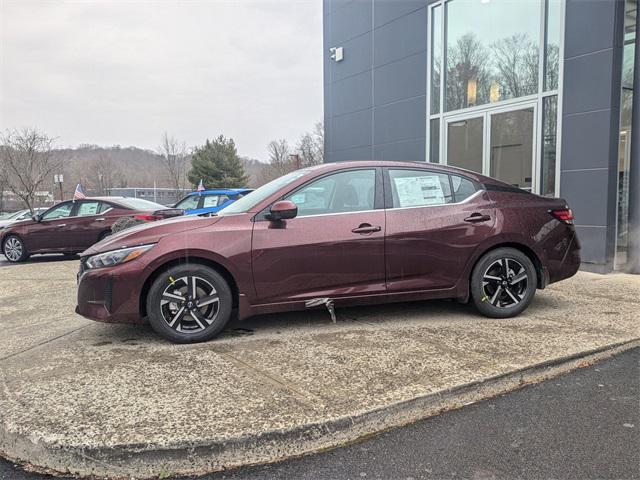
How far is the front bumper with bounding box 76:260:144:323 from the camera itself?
3996 millimetres

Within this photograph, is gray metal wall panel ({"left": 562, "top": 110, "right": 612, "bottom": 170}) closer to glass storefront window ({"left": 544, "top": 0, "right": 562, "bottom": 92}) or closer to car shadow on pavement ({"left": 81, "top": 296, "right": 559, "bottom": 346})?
glass storefront window ({"left": 544, "top": 0, "right": 562, "bottom": 92})

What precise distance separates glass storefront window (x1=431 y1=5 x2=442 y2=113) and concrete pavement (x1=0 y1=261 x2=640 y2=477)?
6.04 m

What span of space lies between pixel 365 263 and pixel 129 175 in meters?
57.9

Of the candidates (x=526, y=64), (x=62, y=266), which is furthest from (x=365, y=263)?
(x=62, y=266)

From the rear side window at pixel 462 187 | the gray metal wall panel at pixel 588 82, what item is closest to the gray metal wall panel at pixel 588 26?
the gray metal wall panel at pixel 588 82

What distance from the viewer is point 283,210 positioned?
4145mm

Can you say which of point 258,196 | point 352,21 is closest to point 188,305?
point 258,196

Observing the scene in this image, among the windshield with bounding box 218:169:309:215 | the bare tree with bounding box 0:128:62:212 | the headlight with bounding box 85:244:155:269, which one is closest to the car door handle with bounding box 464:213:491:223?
the windshield with bounding box 218:169:309:215

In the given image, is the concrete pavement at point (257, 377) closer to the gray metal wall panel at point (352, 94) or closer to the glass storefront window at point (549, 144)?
the glass storefront window at point (549, 144)

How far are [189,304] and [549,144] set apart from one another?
21.8ft

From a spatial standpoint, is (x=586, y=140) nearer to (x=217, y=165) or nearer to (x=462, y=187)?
(x=462, y=187)

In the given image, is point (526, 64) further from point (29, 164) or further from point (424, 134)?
point (29, 164)

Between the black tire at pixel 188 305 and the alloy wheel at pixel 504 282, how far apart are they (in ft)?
7.97

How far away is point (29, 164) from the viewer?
95.9 feet
